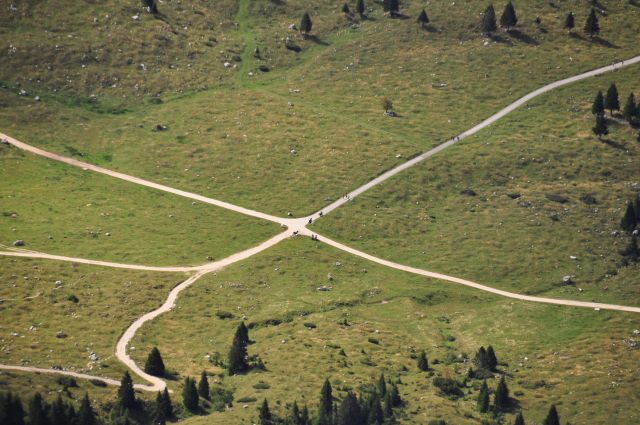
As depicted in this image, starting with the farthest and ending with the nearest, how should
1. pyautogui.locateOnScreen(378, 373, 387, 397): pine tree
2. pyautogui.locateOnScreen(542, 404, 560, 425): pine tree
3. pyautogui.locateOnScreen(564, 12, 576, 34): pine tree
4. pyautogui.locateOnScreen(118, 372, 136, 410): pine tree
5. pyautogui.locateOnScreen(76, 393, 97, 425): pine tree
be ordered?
pyautogui.locateOnScreen(564, 12, 576, 34): pine tree
pyautogui.locateOnScreen(378, 373, 387, 397): pine tree
pyautogui.locateOnScreen(118, 372, 136, 410): pine tree
pyautogui.locateOnScreen(542, 404, 560, 425): pine tree
pyautogui.locateOnScreen(76, 393, 97, 425): pine tree

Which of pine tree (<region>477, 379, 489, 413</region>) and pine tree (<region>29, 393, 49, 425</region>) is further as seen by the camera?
pine tree (<region>477, 379, 489, 413</region>)

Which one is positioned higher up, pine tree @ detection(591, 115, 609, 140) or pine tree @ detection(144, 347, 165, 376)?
pine tree @ detection(591, 115, 609, 140)

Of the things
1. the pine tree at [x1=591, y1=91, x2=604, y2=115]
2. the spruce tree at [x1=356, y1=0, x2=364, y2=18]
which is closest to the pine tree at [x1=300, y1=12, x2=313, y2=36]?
the spruce tree at [x1=356, y1=0, x2=364, y2=18]

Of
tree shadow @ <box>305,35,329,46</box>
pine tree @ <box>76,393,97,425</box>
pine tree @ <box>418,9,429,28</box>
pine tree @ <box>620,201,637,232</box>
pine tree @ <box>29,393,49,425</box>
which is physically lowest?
pine tree @ <box>76,393,97,425</box>

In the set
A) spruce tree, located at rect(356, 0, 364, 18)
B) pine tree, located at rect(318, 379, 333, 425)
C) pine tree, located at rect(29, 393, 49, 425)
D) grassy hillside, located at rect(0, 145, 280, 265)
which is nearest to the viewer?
pine tree, located at rect(29, 393, 49, 425)

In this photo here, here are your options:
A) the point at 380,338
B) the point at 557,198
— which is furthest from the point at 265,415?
the point at 557,198

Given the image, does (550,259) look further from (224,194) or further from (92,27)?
(92,27)

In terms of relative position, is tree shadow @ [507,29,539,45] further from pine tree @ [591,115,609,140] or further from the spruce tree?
pine tree @ [591,115,609,140]

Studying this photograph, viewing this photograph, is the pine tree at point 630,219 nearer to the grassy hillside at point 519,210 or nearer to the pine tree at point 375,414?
the grassy hillside at point 519,210

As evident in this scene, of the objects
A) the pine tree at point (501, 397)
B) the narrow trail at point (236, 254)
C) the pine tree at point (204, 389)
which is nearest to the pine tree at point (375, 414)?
the pine tree at point (501, 397)
